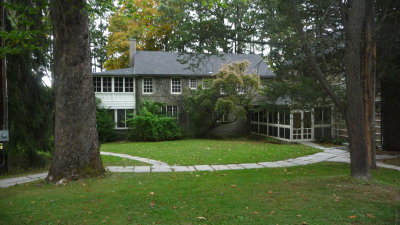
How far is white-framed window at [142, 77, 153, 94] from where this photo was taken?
2361 centimetres

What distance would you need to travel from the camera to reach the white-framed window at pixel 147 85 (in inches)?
930

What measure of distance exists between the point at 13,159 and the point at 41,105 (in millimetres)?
1908

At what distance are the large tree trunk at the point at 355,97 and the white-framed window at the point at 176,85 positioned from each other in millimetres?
17995

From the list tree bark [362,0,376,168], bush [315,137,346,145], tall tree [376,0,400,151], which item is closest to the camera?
tree bark [362,0,376,168]

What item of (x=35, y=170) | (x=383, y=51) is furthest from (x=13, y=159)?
(x=383, y=51)

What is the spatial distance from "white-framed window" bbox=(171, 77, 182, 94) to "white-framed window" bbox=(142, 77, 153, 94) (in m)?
1.68

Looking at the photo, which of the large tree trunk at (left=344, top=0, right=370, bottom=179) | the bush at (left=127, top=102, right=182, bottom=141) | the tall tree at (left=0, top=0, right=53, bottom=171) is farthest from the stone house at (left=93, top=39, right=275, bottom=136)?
the large tree trunk at (left=344, top=0, right=370, bottom=179)

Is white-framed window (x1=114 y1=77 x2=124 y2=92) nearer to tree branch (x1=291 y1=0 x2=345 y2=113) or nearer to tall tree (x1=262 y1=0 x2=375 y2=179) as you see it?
tall tree (x1=262 y1=0 x2=375 y2=179)

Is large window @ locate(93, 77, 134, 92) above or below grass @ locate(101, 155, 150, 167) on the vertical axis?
above

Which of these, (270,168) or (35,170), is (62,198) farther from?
(270,168)

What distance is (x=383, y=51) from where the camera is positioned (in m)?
11.2

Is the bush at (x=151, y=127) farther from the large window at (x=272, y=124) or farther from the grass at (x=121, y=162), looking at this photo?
the grass at (x=121, y=162)

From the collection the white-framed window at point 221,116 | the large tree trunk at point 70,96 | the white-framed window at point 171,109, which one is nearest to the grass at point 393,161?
the large tree trunk at point 70,96

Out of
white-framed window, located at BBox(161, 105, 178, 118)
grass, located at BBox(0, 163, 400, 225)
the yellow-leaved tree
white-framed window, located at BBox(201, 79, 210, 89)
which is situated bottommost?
grass, located at BBox(0, 163, 400, 225)
